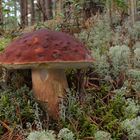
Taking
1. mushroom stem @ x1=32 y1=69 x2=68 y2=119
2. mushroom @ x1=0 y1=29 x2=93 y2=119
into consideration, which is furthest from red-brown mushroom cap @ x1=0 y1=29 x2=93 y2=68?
mushroom stem @ x1=32 y1=69 x2=68 y2=119

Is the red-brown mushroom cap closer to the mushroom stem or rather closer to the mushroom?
the mushroom

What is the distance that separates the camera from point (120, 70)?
281 centimetres

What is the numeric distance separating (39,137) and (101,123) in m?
0.58

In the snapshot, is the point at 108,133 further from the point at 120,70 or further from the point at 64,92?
the point at 120,70

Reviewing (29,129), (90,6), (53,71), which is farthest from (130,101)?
(90,6)

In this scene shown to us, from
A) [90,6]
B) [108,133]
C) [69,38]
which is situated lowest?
[108,133]

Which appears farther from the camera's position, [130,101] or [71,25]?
[71,25]

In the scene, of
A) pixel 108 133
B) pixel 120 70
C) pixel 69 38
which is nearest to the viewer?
pixel 108 133

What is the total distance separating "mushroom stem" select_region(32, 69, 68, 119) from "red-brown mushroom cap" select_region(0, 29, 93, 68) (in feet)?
0.53

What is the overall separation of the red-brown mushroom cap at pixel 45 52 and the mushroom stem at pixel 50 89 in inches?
6.4

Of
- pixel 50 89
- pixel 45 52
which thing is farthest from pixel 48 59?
pixel 50 89

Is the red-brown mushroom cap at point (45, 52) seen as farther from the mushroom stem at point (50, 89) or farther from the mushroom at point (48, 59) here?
the mushroom stem at point (50, 89)

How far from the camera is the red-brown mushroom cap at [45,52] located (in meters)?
2.02

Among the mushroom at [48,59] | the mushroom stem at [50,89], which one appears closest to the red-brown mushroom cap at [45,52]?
the mushroom at [48,59]
